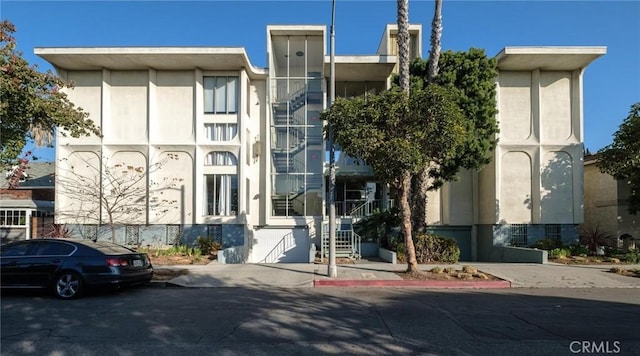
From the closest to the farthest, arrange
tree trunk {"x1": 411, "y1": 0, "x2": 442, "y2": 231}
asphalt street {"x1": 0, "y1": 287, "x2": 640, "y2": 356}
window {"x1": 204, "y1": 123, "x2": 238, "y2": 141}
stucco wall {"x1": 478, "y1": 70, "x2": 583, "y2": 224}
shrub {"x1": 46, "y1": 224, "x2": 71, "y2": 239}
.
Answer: asphalt street {"x1": 0, "y1": 287, "x2": 640, "y2": 356} < tree trunk {"x1": 411, "y1": 0, "x2": 442, "y2": 231} < shrub {"x1": 46, "y1": 224, "x2": 71, "y2": 239} < stucco wall {"x1": 478, "y1": 70, "x2": 583, "y2": 224} < window {"x1": 204, "y1": 123, "x2": 238, "y2": 141}

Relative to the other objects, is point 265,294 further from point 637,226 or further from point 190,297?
point 637,226

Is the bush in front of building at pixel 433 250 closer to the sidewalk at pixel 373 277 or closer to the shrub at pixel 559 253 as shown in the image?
the sidewalk at pixel 373 277

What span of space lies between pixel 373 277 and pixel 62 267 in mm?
8005

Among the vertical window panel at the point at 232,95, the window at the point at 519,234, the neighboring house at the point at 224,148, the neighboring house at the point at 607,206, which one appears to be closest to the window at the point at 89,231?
the neighboring house at the point at 224,148

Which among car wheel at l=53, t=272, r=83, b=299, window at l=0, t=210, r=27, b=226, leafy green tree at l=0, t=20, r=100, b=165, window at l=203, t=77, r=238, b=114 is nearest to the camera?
car wheel at l=53, t=272, r=83, b=299

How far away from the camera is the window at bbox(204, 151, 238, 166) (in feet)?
70.4

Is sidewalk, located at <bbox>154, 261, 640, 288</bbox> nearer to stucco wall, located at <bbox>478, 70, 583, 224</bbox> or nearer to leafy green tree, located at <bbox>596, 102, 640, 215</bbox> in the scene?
leafy green tree, located at <bbox>596, 102, 640, 215</bbox>

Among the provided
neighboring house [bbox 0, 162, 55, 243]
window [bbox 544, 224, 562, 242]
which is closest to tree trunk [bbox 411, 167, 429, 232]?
window [bbox 544, 224, 562, 242]

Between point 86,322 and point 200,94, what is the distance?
15518 mm

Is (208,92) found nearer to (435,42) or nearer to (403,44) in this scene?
(403,44)

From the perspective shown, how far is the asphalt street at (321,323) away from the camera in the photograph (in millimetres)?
5996

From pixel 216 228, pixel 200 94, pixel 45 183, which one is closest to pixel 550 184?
pixel 216 228

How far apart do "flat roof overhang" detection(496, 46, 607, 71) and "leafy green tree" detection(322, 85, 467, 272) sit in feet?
30.2

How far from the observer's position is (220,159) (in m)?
21.5
